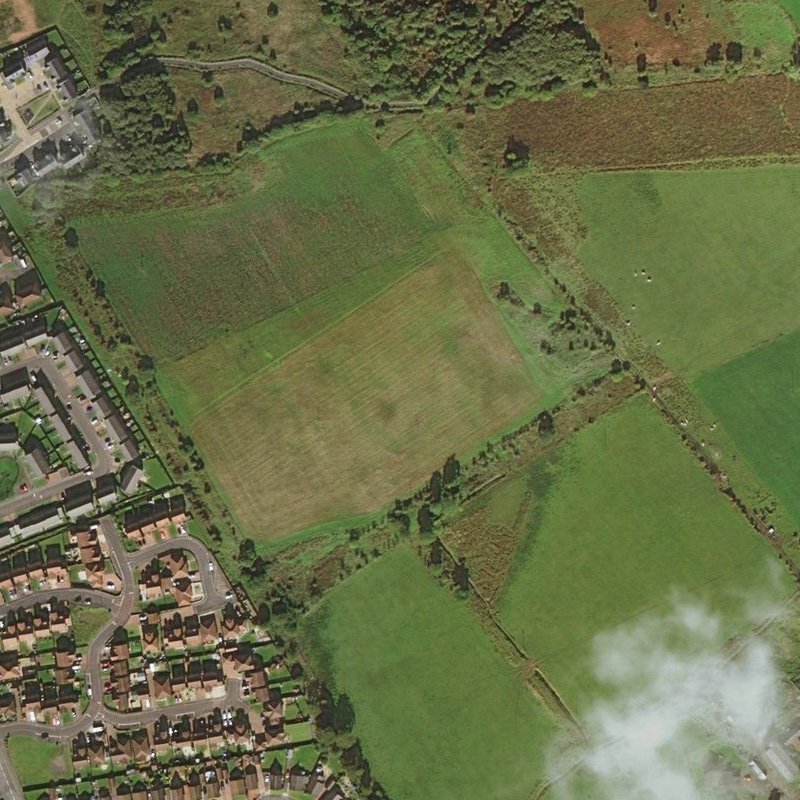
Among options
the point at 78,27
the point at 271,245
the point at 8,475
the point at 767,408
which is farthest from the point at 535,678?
the point at 78,27

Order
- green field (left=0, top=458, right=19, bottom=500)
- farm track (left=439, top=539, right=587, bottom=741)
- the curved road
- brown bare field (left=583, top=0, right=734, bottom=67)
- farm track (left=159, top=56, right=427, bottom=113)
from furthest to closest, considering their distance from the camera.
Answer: green field (left=0, top=458, right=19, bottom=500)
the curved road
farm track (left=159, top=56, right=427, bottom=113)
farm track (left=439, top=539, right=587, bottom=741)
brown bare field (left=583, top=0, right=734, bottom=67)

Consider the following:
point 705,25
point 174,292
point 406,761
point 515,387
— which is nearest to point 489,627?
point 406,761

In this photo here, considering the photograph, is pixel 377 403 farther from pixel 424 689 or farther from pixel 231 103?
pixel 231 103

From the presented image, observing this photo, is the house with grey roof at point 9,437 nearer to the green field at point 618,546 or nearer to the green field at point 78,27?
the green field at point 78,27

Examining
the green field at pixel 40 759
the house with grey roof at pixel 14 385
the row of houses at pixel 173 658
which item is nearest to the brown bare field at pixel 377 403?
the row of houses at pixel 173 658

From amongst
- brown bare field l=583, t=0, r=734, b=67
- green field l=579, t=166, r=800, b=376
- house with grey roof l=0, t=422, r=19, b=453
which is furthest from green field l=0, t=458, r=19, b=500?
brown bare field l=583, t=0, r=734, b=67

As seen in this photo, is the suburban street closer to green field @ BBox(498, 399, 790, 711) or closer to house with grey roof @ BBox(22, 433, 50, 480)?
house with grey roof @ BBox(22, 433, 50, 480)

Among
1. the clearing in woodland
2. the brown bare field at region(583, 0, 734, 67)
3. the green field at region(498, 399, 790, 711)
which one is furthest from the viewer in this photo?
the green field at region(498, 399, 790, 711)
